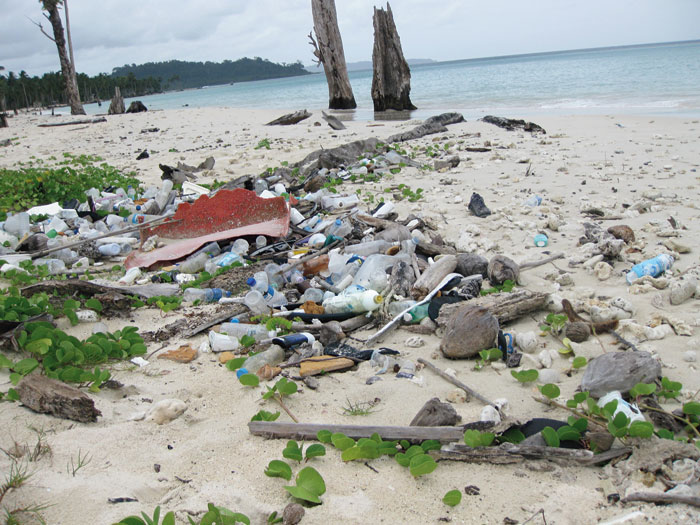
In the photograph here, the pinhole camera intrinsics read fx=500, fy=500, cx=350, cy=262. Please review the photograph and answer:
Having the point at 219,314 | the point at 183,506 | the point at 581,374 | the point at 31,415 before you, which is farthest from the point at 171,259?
the point at 581,374

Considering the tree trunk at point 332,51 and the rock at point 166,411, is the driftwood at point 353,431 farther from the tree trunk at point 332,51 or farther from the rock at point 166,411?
the tree trunk at point 332,51

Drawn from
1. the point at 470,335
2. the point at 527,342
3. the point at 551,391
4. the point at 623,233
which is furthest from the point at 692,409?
the point at 623,233

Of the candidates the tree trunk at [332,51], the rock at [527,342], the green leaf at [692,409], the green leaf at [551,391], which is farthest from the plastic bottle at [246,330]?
the tree trunk at [332,51]

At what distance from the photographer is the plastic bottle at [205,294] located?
3080mm

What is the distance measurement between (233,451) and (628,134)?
24.9 feet

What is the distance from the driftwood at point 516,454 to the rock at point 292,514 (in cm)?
48

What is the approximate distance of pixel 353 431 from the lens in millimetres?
1667

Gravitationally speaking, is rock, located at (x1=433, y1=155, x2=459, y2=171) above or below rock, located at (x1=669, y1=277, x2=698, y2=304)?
above

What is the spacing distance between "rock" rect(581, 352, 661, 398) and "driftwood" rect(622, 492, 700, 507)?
0.52 m

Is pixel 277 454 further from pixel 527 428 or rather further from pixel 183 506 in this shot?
pixel 527 428

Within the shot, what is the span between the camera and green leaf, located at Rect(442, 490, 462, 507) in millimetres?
1353

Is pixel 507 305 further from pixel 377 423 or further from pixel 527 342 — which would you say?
pixel 377 423

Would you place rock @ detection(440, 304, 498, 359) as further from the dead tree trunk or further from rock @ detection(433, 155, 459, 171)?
the dead tree trunk

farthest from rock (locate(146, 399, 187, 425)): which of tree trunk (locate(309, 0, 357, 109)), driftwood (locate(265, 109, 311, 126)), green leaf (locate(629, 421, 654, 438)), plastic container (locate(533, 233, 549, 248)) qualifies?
tree trunk (locate(309, 0, 357, 109))
